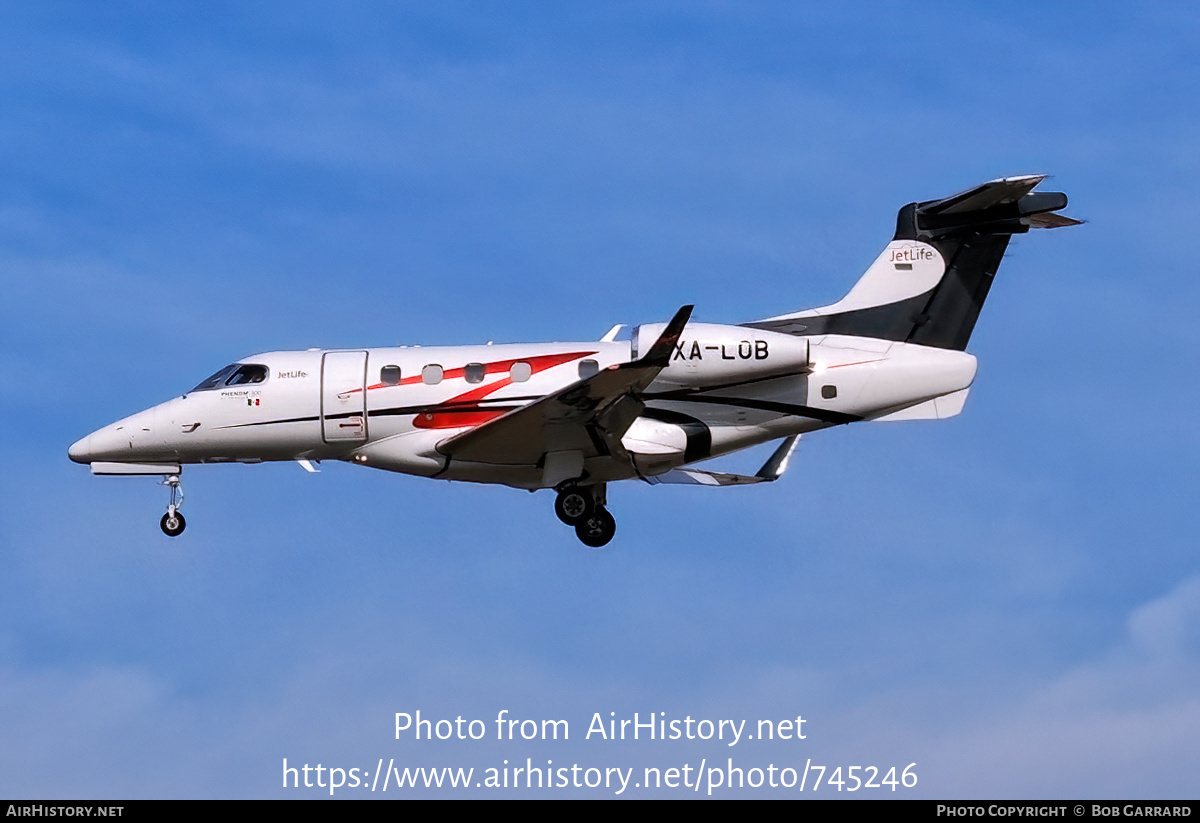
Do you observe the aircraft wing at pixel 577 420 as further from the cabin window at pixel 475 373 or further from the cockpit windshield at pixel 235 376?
the cockpit windshield at pixel 235 376

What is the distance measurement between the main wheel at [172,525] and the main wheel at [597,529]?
5.97 metres

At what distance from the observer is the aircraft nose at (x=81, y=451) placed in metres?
26.0

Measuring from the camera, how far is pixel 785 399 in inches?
977

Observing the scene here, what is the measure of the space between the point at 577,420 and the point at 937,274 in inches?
230

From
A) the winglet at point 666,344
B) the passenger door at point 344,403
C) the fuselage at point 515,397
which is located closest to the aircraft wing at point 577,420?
the winglet at point 666,344

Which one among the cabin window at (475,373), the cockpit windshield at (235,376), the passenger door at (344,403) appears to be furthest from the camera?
the cockpit windshield at (235,376)

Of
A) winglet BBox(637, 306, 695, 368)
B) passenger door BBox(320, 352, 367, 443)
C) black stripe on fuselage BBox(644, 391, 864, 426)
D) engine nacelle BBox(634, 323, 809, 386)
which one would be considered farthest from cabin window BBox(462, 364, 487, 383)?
winglet BBox(637, 306, 695, 368)

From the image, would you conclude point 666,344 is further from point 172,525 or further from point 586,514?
point 172,525

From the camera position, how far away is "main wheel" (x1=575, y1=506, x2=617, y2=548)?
25.2 m

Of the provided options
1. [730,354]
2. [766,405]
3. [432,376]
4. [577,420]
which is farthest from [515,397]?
[766,405]

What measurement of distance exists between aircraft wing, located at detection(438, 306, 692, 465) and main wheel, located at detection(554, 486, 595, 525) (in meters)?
0.66

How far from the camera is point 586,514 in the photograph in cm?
2520

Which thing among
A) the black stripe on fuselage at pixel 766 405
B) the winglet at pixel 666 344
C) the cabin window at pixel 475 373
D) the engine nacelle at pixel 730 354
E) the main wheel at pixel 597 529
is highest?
the cabin window at pixel 475 373
